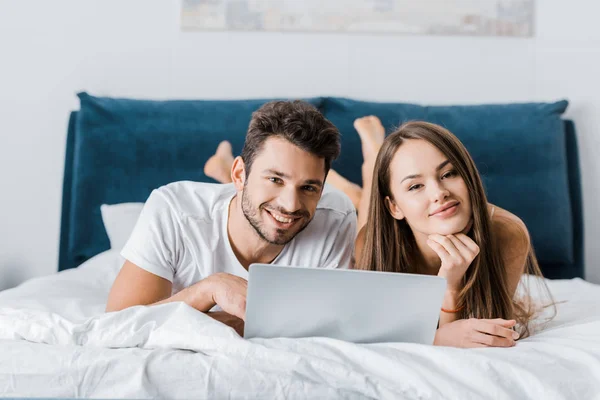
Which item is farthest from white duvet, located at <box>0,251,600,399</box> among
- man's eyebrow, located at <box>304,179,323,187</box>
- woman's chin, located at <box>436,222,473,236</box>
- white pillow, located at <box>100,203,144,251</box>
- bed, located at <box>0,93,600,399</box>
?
white pillow, located at <box>100,203,144,251</box>

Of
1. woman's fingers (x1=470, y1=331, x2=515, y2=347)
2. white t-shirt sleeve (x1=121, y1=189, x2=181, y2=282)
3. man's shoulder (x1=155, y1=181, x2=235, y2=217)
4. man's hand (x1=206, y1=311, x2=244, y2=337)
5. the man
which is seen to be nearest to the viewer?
woman's fingers (x1=470, y1=331, x2=515, y2=347)

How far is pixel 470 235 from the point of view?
1.66 metres

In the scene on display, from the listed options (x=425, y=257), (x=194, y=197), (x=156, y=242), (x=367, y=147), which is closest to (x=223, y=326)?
(x=156, y=242)

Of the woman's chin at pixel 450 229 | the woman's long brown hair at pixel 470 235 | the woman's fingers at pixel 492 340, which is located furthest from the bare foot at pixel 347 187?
the woman's fingers at pixel 492 340

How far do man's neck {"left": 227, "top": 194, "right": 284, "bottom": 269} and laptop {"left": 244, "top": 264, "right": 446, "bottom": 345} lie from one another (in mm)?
517

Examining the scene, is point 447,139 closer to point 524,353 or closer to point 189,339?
point 524,353

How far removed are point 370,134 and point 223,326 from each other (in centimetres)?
139

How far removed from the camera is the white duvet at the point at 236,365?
1072 mm

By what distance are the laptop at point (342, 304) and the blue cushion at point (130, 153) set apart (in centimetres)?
132

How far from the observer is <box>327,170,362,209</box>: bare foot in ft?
7.91

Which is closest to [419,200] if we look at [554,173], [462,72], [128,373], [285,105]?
[285,105]

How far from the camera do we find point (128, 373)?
1085 millimetres

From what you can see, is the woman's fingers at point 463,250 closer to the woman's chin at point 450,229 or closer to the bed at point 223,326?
the woman's chin at point 450,229

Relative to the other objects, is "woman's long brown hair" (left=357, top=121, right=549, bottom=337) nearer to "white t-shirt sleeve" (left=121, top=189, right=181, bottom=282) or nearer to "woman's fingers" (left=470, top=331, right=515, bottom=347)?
"woman's fingers" (left=470, top=331, right=515, bottom=347)
